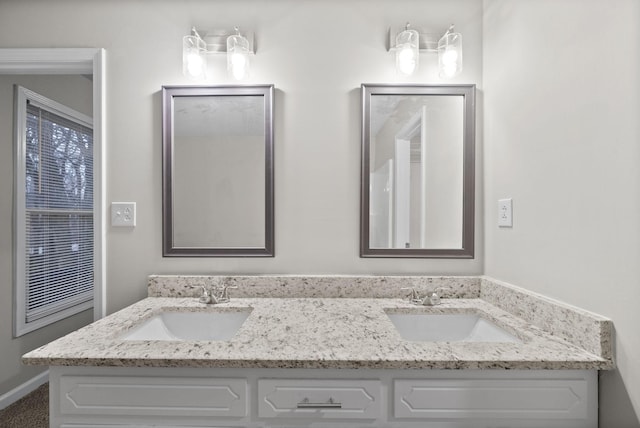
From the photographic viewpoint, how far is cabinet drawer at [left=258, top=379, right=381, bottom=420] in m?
0.88

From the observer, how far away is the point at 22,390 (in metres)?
2.08

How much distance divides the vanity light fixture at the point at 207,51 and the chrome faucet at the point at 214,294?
0.95 m

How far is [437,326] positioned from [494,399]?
0.45m

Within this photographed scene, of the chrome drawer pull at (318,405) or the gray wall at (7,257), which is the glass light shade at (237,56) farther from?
the gray wall at (7,257)

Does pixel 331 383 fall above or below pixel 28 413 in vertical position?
above

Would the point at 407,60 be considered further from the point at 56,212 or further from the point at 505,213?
the point at 56,212

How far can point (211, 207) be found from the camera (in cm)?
148

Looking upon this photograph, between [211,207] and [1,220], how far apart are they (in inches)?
62.7

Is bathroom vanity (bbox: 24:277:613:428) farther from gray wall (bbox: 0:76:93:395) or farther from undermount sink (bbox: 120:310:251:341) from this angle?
gray wall (bbox: 0:76:93:395)

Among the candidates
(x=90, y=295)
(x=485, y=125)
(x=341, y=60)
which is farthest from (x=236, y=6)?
(x=90, y=295)

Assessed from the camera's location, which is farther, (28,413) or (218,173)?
(28,413)

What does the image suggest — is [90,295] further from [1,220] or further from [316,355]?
[316,355]

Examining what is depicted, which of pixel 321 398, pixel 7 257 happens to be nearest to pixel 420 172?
pixel 321 398

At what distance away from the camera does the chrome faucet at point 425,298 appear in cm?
136
